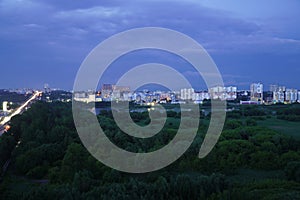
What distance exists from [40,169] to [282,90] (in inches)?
1846

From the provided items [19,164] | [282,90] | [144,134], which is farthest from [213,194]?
[282,90]

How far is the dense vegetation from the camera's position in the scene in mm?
7203

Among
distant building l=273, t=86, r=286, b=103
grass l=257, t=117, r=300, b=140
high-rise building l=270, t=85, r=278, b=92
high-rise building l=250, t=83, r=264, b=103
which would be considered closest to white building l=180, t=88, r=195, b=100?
high-rise building l=250, t=83, r=264, b=103

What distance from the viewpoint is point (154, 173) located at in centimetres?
934

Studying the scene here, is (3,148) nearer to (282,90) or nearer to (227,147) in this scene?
(227,147)

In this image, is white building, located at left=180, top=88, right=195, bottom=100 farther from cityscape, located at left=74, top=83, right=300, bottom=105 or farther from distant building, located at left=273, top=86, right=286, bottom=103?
distant building, located at left=273, top=86, right=286, bottom=103

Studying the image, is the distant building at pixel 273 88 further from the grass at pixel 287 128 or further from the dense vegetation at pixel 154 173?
the dense vegetation at pixel 154 173

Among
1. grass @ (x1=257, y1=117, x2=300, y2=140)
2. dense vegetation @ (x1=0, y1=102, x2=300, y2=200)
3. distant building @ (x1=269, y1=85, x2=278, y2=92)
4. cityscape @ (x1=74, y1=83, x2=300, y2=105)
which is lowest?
dense vegetation @ (x1=0, y1=102, x2=300, y2=200)

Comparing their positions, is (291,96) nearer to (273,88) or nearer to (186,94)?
(273,88)

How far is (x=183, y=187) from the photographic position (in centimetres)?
755

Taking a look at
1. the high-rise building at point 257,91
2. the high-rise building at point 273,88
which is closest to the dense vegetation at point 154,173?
the high-rise building at point 257,91

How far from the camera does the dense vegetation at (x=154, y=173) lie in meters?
7.20

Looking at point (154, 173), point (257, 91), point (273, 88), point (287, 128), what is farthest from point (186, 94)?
point (154, 173)

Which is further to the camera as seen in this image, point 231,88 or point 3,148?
point 231,88
